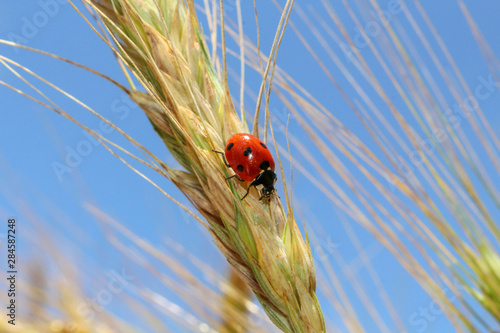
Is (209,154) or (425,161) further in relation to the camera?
(425,161)

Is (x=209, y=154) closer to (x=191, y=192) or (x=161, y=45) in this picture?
(x=191, y=192)

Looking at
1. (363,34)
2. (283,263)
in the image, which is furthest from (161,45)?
(363,34)

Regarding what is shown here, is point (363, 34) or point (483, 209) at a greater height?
point (363, 34)

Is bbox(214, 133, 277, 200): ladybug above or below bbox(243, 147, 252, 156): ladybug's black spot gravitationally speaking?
below

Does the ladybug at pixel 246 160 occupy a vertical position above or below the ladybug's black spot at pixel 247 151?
below

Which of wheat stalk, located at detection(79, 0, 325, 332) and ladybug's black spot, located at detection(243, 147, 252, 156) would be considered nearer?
wheat stalk, located at detection(79, 0, 325, 332)

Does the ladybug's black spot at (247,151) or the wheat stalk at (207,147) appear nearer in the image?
the wheat stalk at (207,147)

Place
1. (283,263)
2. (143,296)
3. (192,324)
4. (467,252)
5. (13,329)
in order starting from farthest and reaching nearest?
(143,296) < (192,324) < (13,329) < (467,252) < (283,263)

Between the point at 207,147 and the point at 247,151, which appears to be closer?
the point at 207,147
